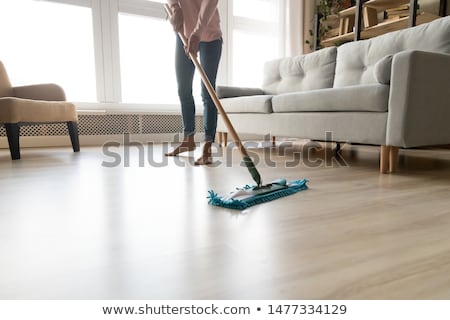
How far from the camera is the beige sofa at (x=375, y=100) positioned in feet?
4.53

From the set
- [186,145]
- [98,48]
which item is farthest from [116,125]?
[186,145]

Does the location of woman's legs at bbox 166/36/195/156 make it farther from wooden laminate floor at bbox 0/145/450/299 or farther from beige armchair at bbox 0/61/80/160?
A: beige armchair at bbox 0/61/80/160

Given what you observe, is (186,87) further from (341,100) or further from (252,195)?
(252,195)

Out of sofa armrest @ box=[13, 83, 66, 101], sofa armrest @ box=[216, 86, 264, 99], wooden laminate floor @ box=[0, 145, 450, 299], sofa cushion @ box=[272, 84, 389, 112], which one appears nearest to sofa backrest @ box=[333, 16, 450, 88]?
sofa cushion @ box=[272, 84, 389, 112]

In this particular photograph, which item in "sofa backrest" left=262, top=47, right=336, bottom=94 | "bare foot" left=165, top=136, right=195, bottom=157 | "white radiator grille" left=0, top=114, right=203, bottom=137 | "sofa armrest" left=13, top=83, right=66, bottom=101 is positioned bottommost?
"bare foot" left=165, top=136, right=195, bottom=157

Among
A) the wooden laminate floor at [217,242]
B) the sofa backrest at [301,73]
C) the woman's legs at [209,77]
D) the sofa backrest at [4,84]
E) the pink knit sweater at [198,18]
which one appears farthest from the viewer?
the sofa backrest at [301,73]

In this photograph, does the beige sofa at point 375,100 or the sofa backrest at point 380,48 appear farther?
the sofa backrest at point 380,48

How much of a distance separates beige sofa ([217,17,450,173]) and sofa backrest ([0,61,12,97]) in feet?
5.80

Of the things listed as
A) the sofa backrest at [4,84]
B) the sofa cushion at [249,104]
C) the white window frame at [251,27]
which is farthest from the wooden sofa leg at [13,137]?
the white window frame at [251,27]

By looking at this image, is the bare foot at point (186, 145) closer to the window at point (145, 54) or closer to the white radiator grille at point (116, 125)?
the white radiator grille at point (116, 125)

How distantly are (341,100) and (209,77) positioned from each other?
0.75 m

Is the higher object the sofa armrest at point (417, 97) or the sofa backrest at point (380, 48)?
the sofa backrest at point (380, 48)

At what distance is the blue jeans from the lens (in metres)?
1.81

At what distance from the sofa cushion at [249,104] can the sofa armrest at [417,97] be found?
38.4 inches
